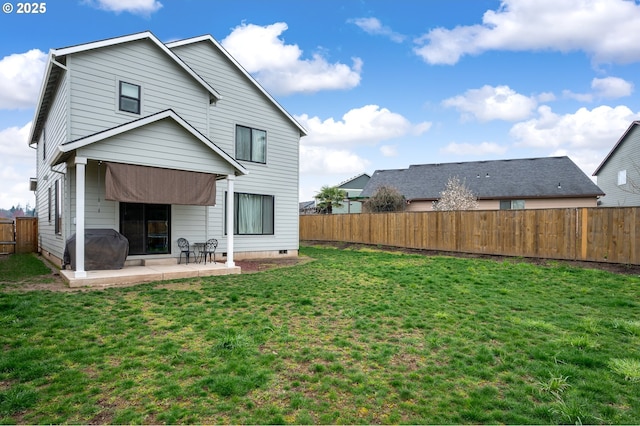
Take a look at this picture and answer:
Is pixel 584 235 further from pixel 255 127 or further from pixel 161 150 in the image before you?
pixel 161 150

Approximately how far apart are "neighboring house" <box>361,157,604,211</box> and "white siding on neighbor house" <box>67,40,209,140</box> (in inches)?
862

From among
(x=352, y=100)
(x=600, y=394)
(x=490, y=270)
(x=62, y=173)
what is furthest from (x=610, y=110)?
(x=62, y=173)

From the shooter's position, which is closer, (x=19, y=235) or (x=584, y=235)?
(x=584, y=235)

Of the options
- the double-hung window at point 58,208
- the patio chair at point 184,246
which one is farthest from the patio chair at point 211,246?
the double-hung window at point 58,208

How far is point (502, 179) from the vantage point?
28547 mm

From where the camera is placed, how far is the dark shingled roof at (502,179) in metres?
26.5

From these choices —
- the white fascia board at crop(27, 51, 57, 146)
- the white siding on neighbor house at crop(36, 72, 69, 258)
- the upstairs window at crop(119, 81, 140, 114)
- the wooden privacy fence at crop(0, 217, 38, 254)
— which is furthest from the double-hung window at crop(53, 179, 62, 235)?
the wooden privacy fence at crop(0, 217, 38, 254)

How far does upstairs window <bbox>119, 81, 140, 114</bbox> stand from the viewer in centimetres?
1064

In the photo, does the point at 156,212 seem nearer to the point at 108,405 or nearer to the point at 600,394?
the point at 108,405

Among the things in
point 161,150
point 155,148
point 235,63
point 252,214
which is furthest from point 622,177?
point 155,148

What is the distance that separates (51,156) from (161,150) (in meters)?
4.08

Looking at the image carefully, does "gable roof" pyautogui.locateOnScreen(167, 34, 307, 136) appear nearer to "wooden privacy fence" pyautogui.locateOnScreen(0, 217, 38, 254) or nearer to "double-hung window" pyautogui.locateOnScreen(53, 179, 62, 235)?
"double-hung window" pyautogui.locateOnScreen(53, 179, 62, 235)

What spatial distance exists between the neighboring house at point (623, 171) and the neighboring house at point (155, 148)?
23448 mm

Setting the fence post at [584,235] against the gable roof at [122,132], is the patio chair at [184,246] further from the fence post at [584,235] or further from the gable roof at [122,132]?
the fence post at [584,235]
